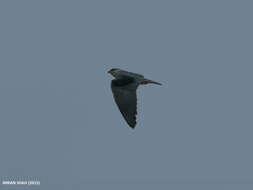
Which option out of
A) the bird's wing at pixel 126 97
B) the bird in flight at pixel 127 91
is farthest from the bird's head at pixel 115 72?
the bird's wing at pixel 126 97

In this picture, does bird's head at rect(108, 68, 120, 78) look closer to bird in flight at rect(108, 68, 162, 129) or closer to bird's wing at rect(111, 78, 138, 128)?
bird in flight at rect(108, 68, 162, 129)

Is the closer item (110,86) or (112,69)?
(110,86)

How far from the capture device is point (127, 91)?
3544 cm

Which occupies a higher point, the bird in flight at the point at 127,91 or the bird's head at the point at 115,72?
the bird's head at the point at 115,72

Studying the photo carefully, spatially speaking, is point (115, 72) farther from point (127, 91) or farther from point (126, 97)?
point (126, 97)

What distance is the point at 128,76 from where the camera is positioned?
120 feet

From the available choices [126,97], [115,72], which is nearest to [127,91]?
[126,97]

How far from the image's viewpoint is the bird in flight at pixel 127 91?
3388cm

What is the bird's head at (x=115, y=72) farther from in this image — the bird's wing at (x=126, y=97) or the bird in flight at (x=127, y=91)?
the bird's wing at (x=126, y=97)

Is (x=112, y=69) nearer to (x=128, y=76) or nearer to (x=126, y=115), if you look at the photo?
(x=128, y=76)

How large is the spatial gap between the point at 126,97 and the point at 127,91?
0.52m

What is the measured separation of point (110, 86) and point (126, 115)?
2254mm

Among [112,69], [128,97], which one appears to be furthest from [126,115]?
[112,69]

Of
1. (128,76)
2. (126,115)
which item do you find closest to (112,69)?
(128,76)
